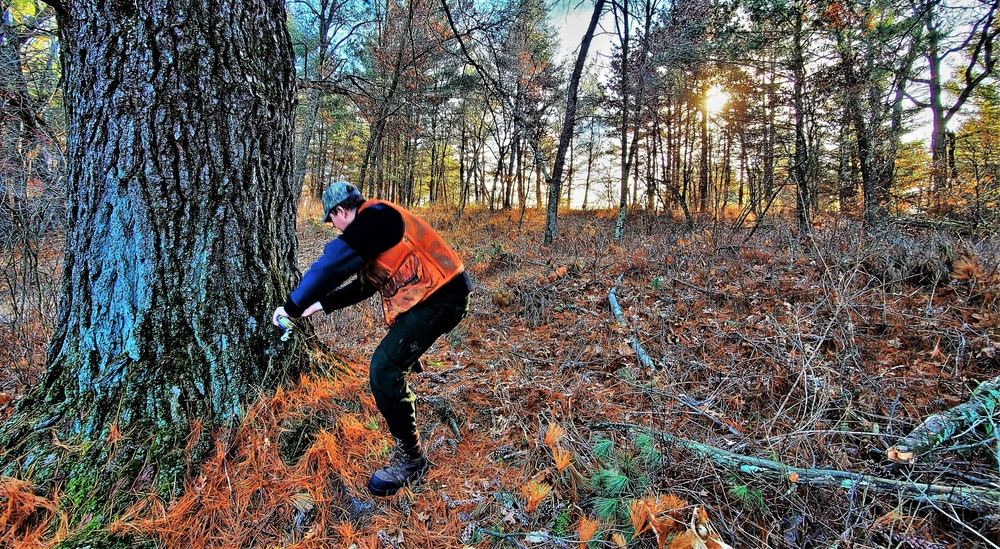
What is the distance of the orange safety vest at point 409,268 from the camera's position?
2.01 m

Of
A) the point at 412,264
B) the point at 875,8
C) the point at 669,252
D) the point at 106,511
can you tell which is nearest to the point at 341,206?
the point at 412,264

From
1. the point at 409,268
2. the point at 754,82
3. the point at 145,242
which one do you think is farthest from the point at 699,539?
the point at 754,82

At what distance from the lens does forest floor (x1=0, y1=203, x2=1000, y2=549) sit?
1854 millimetres

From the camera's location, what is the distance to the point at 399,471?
7.16ft

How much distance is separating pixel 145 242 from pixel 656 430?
321 cm

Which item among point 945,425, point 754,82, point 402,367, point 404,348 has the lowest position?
point 945,425

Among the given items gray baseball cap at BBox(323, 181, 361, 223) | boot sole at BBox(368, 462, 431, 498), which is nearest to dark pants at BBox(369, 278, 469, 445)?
boot sole at BBox(368, 462, 431, 498)

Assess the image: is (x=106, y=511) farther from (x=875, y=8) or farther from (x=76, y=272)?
(x=875, y=8)

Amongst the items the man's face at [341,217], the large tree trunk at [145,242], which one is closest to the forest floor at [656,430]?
the large tree trunk at [145,242]

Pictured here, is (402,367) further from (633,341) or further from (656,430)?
(633,341)

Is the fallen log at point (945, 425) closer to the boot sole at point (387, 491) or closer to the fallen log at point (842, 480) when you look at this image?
the fallen log at point (842, 480)

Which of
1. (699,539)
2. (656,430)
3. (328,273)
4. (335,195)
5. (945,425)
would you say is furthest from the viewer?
(656,430)

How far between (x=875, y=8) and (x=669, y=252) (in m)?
5.93

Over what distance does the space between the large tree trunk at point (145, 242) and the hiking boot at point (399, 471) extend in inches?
35.8
